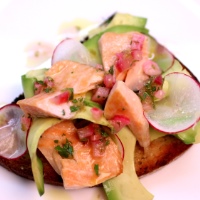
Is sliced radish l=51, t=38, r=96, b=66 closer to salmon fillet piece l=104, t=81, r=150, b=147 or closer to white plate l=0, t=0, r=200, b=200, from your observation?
white plate l=0, t=0, r=200, b=200

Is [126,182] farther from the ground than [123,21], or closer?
closer

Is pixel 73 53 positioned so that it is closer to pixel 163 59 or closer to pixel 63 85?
pixel 63 85

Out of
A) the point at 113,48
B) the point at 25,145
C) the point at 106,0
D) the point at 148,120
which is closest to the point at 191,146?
the point at 148,120

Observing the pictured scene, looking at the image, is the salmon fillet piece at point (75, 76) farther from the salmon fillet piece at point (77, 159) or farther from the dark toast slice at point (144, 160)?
the dark toast slice at point (144, 160)

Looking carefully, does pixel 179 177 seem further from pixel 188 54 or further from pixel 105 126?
pixel 188 54

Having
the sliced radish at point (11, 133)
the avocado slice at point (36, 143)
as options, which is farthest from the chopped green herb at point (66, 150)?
the sliced radish at point (11, 133)

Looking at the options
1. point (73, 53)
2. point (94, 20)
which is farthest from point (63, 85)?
point (94, 20)
